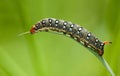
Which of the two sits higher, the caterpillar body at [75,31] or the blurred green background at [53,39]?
the caterpillar body at [75,31]

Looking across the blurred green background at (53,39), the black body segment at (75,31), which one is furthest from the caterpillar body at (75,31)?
the blurred green background at (53,39)

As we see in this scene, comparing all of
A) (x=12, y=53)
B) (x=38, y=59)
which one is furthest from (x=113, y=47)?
(x=12, y=53)

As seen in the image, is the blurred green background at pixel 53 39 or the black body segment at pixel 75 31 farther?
the blurred green background at pixel 53 39

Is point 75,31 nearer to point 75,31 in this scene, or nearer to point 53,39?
point 75,31

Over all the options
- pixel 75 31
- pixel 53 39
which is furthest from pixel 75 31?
pixel 53 39

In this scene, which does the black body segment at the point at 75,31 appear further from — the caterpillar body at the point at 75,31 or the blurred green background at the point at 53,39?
the blurred green background at the point at 53,39
